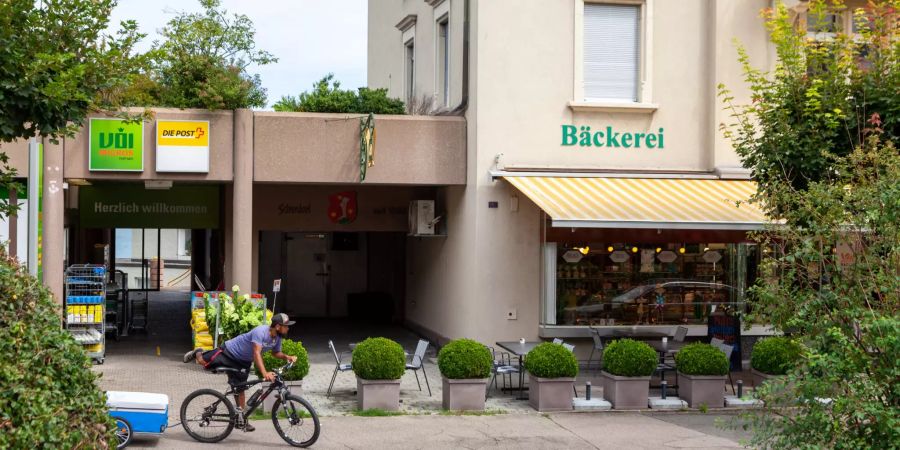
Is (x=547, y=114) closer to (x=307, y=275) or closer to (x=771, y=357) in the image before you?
(x=771, y=357)

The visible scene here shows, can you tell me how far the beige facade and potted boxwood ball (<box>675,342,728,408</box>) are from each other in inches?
147

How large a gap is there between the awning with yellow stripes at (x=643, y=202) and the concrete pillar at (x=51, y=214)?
24.4 ft

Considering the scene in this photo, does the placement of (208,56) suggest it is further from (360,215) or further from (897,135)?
(897,135)

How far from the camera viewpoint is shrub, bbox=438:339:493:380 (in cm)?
1420

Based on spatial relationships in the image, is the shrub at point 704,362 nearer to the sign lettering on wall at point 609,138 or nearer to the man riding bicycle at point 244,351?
the sign lettering on wall at point 609,138

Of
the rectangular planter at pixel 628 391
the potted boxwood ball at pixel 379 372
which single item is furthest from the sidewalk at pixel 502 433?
the potted boxwood ball at pixel 379 372

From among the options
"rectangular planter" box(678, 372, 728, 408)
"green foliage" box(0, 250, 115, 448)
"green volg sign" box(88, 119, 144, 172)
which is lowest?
"rectangular planter" box(678, 372, 728, 408)

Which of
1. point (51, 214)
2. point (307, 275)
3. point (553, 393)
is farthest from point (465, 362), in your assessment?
point (307, 275)

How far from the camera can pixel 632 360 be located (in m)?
14.7

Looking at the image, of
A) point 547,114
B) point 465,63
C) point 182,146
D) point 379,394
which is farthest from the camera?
point 465,63

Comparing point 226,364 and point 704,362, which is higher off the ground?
point 226,364

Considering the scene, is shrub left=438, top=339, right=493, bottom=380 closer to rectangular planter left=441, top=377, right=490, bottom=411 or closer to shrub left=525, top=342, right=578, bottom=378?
rectangular planter left=441, top=377, right=490, bottom=411

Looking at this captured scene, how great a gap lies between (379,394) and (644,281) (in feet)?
22.3

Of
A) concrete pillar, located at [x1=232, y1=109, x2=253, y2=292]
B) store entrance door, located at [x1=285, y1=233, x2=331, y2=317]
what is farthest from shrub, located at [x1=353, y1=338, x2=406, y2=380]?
store entrance door, located at [x1=285, y1=233, x2=331, y2=317]
